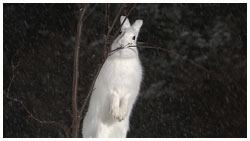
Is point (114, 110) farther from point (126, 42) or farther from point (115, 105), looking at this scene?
point (126, 42)

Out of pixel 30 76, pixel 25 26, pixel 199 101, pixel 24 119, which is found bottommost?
pixel 24 119

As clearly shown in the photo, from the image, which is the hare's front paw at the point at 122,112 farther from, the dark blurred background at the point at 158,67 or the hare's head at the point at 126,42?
the dark blurred background at the point at 158,67

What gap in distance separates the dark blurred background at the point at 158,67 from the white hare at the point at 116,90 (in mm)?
1470

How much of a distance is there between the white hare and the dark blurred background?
4.82ft

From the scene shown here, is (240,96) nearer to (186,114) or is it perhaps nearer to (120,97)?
(186,114)

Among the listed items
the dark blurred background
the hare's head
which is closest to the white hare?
the hare's head

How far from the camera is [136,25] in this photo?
53.0 inches

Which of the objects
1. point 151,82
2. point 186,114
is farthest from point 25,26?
point 186,114

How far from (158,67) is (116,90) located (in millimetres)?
1663

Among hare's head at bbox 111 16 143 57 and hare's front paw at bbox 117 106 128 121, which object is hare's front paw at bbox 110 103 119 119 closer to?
hare's front paw at bbox 117 106 128 121

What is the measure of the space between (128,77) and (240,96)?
1885 mm

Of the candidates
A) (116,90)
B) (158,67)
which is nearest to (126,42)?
(116,90)

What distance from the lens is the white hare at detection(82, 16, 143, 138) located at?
1.25m

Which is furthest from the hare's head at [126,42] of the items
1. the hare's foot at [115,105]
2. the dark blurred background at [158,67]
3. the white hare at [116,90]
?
the dark blurred background at [158,67]
